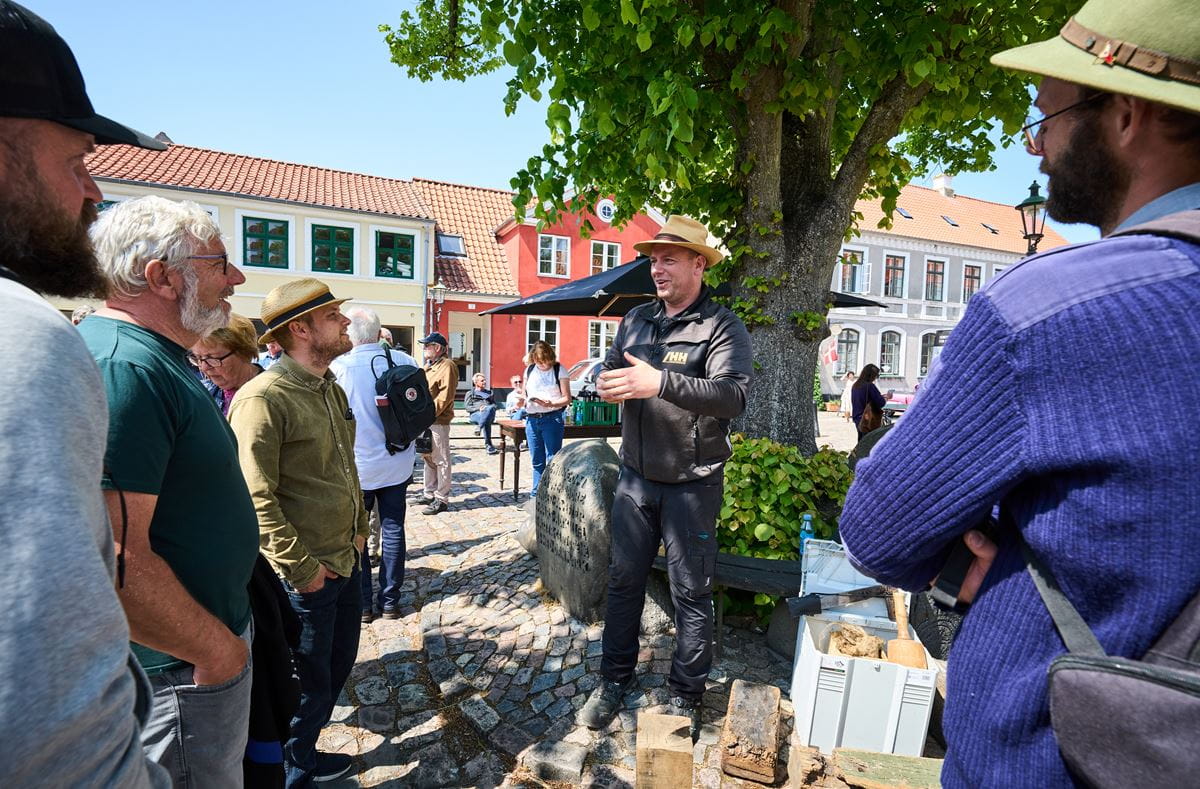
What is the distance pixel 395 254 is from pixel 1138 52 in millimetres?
22415

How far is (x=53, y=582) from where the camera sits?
0.67m

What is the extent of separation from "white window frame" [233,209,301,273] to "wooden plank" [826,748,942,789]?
2078 cm

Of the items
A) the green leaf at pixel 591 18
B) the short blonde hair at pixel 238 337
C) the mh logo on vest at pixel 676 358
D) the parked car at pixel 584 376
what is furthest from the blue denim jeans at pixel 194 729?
the parked car at pixel 584 376

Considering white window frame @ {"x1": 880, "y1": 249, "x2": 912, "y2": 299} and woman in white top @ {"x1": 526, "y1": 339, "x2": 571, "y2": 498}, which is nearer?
woman in white top @ {"x1": 526, "y1": 339, "x2": 571, "y2": 498}

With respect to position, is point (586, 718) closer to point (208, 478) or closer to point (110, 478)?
point (208, 478)

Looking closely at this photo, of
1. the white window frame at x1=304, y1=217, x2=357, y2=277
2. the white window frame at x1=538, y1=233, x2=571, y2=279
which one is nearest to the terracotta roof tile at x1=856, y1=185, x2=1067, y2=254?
the white window frame at x1=538, y1=233, x2=571, y2=279

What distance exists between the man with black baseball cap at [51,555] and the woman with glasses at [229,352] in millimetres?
2950

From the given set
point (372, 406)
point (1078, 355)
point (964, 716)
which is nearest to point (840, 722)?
point (964, 716)

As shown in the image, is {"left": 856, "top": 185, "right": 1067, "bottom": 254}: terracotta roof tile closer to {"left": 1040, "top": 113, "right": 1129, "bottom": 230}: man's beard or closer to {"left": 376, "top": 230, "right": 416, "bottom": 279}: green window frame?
{"left": 376, "top": 230, "right": 416, "bottom": 279}: green window frame

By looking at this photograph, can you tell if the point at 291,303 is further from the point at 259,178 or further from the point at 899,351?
the point at 899,351

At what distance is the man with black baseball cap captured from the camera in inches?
25.4

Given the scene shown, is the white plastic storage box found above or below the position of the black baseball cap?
below

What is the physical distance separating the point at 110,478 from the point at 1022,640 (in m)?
1.72

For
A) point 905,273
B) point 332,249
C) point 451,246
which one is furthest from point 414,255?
point 905,273
